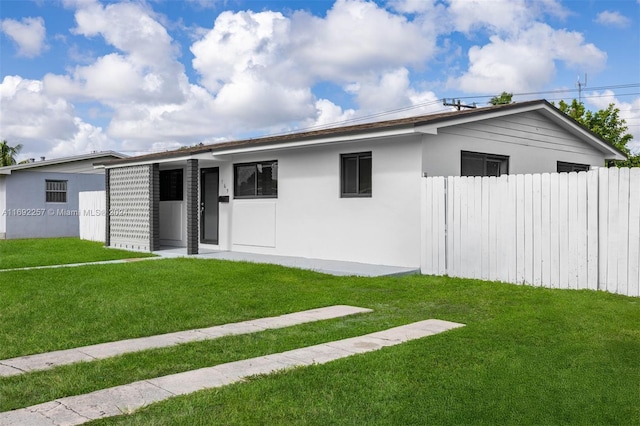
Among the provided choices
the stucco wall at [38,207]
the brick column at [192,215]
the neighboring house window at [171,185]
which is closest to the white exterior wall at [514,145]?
the brick column at [192,215]

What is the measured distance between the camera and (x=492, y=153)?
1192 cm

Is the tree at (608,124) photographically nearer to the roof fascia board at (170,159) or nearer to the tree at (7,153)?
the roof fascia board at (170,159)

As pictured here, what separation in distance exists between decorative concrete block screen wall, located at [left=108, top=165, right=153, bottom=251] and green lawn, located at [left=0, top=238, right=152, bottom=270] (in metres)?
0.58

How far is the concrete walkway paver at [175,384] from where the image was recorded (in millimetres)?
3553

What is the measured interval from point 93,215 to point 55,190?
5191 mm

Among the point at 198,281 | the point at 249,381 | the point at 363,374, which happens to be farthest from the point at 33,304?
the point at 363,374

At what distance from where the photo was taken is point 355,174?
11742mm

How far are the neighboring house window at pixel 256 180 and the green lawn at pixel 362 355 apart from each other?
454 centimetres

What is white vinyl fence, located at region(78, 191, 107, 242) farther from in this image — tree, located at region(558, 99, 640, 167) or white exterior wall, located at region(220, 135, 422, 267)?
tree, located at region(558, 99, 640, 167)

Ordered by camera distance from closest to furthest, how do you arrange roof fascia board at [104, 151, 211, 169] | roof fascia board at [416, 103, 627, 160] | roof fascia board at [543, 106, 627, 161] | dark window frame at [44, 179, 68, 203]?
roof fascia board at [416, 103, 627, 160] → roof fascia board at [543, 106, 627, 161] → roof fascia board at [104, 151, 211, 169] → dark window frame at [44, 179, 68, 203]

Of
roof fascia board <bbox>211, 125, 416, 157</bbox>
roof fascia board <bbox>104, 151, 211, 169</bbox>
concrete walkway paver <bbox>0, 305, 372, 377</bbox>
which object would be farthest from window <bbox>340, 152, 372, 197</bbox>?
concrete walkway paver <bbox>0, 305, 372, 377</bbox>

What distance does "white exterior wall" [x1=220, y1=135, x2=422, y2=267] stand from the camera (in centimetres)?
1076

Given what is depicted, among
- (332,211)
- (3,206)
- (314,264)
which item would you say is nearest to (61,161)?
(3,206)

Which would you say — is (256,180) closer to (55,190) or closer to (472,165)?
(472,165)
